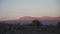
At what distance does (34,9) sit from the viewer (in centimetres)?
274

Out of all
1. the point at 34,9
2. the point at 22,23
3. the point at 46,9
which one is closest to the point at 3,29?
the point at 22,23

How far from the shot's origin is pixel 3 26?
2686mm

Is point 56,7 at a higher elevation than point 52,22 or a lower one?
higher

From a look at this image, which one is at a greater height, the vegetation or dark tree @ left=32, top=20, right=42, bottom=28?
dark tree @ left=32, top=20, right=42, bottom=28

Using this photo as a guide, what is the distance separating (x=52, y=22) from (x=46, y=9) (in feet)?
1.02

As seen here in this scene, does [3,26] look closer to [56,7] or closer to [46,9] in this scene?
[46,9]

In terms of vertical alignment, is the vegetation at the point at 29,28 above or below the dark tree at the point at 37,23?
below

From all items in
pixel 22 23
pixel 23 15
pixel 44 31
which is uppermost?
pixel 23 15

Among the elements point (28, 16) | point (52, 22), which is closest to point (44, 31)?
point (52, 22)

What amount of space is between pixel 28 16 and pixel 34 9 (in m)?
0.20

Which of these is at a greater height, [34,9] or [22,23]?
[34,9]

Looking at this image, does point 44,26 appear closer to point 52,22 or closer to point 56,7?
point 52,22

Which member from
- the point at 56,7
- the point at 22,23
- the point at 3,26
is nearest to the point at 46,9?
the point at 56,7

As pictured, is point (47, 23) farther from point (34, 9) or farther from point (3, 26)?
point (3, 26)
